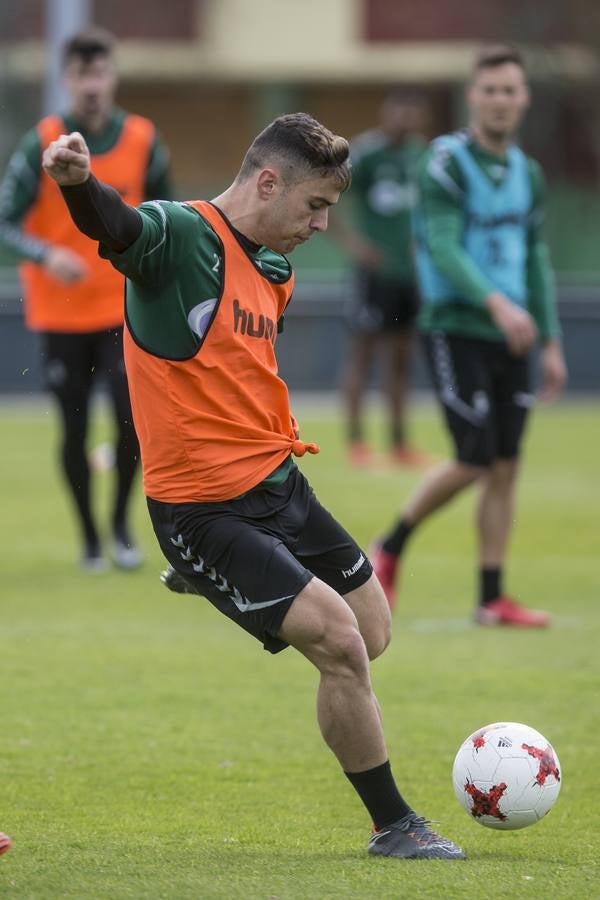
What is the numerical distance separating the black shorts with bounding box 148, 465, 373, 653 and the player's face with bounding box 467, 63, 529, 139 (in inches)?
140

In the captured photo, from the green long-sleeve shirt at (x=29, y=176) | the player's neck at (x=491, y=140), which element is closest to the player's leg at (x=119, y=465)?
the green long-sleeve shirt at (x=29, y=176)

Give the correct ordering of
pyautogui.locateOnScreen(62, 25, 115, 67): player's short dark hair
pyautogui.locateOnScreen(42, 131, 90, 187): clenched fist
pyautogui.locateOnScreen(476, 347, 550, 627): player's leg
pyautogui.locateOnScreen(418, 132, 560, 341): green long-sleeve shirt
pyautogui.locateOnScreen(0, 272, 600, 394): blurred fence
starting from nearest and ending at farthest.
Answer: pyautogui.locateOnScreen(42, 131, 90, 187): clenched fist < pyautogui.locateOnScreen(418, 132, 560, 341): green long-sleeve shirt < pyautogui.locateOnScreen(476, 347, 550, 627): player's leg < pyautogui.locateOnScreen(62, 25, 115, 67): player's short dark hair < pyautogui.locateOnScreen(0, 272, 600, 394): blurred fence

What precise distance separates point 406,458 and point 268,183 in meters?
10.2

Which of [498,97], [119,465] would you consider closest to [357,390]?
[119,465]

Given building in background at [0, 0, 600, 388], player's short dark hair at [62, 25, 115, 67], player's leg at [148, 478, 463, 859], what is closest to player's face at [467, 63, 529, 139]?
player's short dark hair at [62, 25, 115, 67]

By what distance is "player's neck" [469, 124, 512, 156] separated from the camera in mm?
8055

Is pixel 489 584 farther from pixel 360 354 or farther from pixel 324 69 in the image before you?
pixel 324 69

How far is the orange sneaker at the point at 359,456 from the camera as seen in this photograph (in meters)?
14.6

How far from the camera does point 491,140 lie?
806cm

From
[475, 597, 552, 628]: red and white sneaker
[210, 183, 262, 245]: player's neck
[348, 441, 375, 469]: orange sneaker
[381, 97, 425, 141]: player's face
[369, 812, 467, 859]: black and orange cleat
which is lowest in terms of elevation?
[348, 441, 375, 469]: orange sneaker

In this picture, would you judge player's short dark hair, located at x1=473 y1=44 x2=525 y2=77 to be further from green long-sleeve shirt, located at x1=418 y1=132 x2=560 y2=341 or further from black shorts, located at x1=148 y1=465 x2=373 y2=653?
black shorts, located at x1=148 y1=465 x2=373 y2=653

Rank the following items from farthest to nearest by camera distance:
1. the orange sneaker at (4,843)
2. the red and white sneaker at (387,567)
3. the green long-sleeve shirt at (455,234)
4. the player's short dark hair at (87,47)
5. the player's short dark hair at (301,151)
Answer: the player's short dark hair at (87,47), the red and white sneaker at (387,567), the green long-sleeve shirt at (455,234), the player's short dark hair at (301,151), the orange sneaker at (4,843)

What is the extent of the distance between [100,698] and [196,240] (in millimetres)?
2694

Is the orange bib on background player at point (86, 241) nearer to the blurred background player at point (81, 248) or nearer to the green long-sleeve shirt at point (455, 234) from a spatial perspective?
the blurred background player at point (81, 248)
